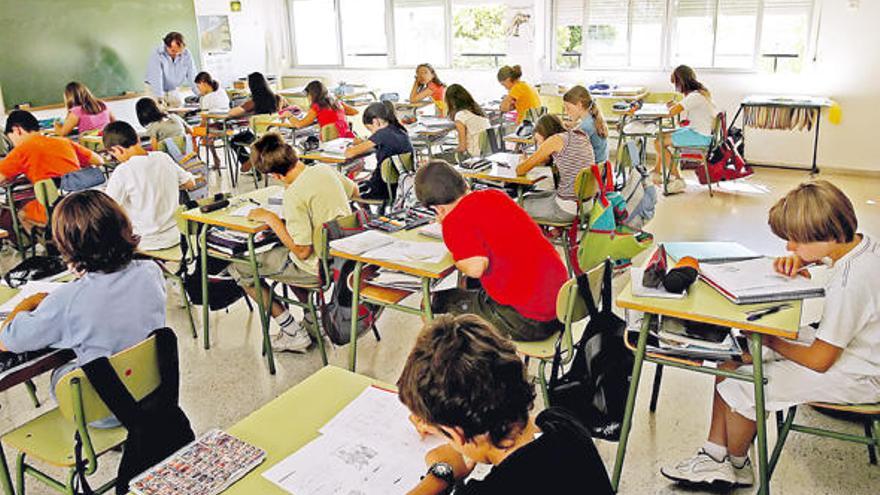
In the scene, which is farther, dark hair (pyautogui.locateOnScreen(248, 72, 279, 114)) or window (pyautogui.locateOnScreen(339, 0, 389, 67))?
window (pyautogui.locateOnScreen(339, 0, 389, 67))

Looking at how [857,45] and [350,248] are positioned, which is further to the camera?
[857,45]

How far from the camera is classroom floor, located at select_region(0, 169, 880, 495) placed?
2.79 metres

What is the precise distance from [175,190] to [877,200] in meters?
6.34

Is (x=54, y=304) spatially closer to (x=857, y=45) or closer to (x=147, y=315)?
(x=147, y=315)

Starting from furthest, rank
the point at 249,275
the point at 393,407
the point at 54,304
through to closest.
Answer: the point at 249,275 → the point at 54,304 → the point at 393,407

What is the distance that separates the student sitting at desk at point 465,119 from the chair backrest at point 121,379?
431 cm

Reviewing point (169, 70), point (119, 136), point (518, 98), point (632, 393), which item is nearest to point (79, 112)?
point (169, 70)

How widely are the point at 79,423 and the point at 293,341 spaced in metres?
1.98

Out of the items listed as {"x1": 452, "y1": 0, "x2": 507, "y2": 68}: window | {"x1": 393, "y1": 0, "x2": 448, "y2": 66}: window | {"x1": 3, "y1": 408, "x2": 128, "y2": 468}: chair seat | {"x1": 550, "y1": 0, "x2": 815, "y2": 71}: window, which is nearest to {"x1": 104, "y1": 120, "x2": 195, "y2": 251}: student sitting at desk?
{"x1": 3, "y1": 408, "x2": 128, "y2": 468}: chair seat

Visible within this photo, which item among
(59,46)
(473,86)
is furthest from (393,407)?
(473,86)

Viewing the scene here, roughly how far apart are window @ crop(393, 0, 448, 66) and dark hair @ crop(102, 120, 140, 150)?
688cm

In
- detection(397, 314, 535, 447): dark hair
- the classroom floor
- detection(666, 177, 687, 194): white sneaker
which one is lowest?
the classroom floor

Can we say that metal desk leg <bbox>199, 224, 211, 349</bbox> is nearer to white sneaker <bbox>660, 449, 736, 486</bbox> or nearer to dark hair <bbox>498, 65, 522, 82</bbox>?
white sneaker <bbox>660, 449, 736, 486</bbox>

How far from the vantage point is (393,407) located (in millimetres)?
1812
